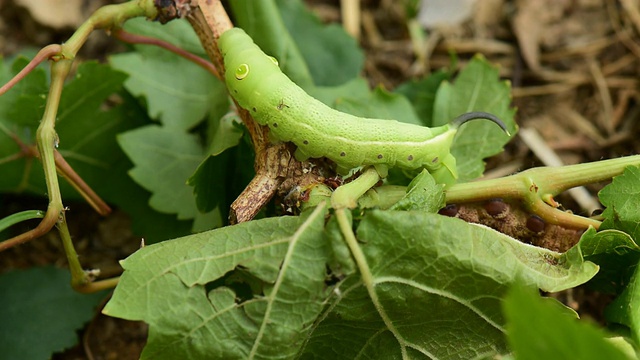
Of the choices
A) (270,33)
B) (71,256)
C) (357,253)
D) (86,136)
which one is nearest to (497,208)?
(357,253)

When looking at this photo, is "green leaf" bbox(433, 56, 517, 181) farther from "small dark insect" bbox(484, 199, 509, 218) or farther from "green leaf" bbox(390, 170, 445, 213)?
"green leaf" bbox(390, 170, 445, 213)

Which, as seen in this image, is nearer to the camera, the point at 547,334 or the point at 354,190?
the point at 547,334

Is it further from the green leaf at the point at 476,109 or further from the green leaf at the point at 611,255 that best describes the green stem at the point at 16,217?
the green leaf at the point at 611,255

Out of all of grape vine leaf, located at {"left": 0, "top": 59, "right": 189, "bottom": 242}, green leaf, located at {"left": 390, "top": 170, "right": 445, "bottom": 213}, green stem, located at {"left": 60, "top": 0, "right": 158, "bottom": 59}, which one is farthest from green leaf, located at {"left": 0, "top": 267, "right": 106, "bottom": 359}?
green leaf, located at {"left": 390, "top": 170, "right": 445, "bottom": 213}

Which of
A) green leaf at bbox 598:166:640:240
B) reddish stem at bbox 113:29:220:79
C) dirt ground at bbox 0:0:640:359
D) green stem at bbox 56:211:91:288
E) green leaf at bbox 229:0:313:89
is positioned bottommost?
green stem at bbox 56:211:91:288

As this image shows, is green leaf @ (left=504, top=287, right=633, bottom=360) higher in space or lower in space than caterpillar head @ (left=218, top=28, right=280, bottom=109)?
lower

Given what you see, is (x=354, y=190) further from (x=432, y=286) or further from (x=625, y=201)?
(x=625, y=201)
